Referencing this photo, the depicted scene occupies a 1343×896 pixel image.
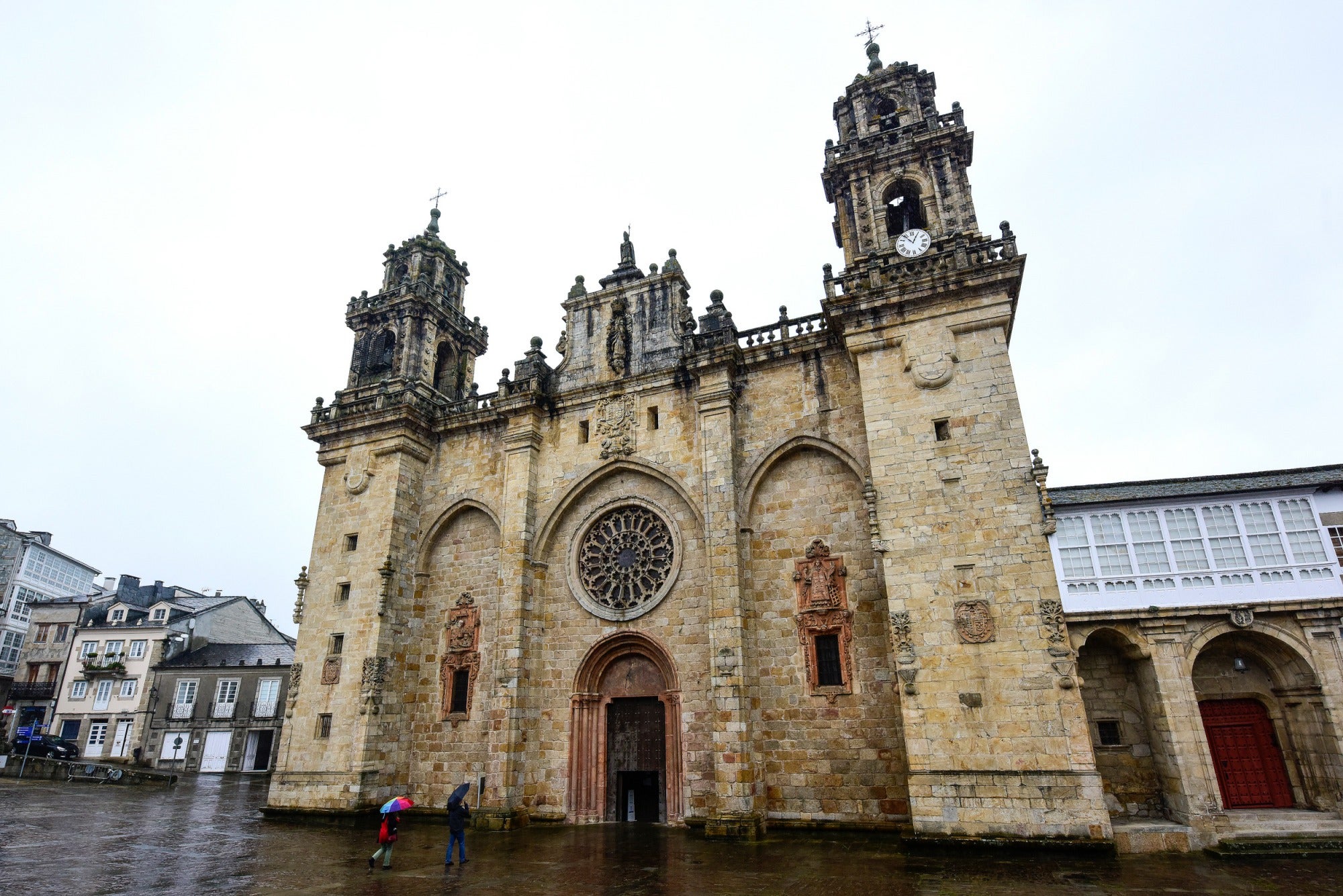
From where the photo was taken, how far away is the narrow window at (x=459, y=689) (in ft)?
61.5

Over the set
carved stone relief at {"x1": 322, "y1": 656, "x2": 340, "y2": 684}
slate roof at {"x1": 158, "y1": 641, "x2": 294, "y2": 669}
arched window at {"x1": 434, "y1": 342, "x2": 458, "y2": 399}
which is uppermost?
arched window at {"x1": 434, "y1": 342, "x2": 458, "y2": 399}

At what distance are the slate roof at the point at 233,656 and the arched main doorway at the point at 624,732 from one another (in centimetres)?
2421

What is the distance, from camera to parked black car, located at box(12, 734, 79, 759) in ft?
97.6

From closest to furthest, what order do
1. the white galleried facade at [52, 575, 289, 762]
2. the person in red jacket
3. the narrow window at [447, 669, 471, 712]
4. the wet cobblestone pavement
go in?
the wet cobblestone pavement → the person in red jacket → the narrow window at [447, 669, 471, 712] → the white galleried facade at [52, 575, 289, 762]

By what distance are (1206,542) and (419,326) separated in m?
21.8

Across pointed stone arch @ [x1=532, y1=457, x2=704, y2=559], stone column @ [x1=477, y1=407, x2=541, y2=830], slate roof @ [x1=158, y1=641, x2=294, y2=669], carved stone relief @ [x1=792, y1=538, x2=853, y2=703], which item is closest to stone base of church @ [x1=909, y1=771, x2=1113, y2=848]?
carved stone relief @ [x1=792, y1=538, x2=853, y2=703]

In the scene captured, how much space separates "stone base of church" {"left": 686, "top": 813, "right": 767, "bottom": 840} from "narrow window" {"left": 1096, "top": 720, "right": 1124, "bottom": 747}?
714cm

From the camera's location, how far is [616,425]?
744 inches

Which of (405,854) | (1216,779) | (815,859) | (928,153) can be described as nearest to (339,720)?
(405,854)

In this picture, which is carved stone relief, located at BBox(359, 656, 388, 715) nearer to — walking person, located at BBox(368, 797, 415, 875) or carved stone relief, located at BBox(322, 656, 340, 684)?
carved stone relief, located at BBox(322, 656, 340, 684)

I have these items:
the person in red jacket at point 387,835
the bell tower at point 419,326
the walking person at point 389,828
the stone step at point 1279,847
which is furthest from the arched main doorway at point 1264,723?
the bell tower at point 419,326

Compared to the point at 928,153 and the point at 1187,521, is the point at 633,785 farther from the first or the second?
the point at 928,153

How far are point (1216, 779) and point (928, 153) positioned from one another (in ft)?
48.9

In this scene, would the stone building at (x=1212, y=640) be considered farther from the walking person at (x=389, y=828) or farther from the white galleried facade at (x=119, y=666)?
the white galleried facade at (x=119, y=666)
